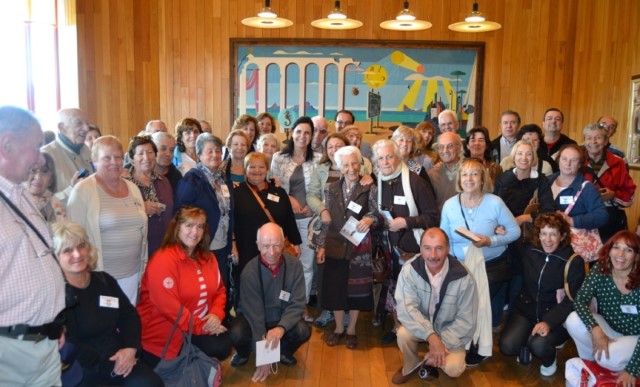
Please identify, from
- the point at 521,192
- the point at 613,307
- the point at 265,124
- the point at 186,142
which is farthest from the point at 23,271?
the point at 265,124

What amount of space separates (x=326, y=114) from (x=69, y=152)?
4188 millimetres

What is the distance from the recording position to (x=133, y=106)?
754 cm

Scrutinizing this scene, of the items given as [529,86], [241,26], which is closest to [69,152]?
[241,26]

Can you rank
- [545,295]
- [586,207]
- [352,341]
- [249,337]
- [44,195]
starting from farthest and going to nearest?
→ [352,341] < [586,207] < [545,295] < [249,337] < [44,195]

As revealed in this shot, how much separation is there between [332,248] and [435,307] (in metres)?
0.88

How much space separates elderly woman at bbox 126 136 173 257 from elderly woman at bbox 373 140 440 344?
159 cm

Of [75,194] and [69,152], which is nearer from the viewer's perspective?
[75,194]

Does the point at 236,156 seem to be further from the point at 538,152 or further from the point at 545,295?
the point at 538,152

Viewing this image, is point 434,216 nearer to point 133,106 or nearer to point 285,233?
point 285,233

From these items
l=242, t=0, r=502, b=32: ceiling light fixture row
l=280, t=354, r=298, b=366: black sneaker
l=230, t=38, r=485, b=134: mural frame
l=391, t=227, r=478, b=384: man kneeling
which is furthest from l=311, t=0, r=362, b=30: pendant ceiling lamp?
l=280, t=354, r=298, b=366: black sneaker

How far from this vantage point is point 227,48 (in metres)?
7.51

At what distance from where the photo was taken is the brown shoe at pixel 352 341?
4031mm

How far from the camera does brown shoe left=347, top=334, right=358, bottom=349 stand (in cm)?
403

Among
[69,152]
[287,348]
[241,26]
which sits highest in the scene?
[241,26]
